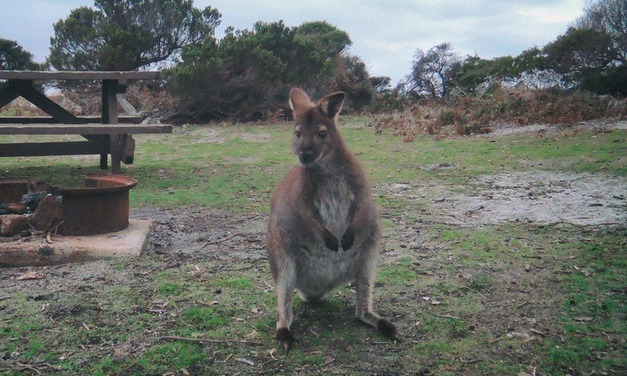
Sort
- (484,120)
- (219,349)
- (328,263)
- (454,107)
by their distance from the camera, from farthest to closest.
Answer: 1. (454,107)
2. (484,120)
3. (328,263)
4. (219,349)

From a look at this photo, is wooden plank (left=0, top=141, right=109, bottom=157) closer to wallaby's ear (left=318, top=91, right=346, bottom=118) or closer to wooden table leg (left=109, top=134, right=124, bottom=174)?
wooden table leg (left=109, top=134, right=124, bottom=174)

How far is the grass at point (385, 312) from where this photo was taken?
295 centimetres

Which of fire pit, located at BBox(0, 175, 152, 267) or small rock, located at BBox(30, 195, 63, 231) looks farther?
small rock, located at BBox(30, 195, 63, 231)

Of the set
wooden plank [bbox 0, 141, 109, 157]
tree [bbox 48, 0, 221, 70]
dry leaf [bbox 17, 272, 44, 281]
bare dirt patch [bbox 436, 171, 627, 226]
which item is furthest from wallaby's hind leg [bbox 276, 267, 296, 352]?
tree [bbox 48, 0, 221, 70]

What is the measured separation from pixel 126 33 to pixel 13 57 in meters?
4.11

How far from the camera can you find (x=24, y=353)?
2.97 meters

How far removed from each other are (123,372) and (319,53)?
1509 cm

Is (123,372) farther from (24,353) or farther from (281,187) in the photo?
(281,187)

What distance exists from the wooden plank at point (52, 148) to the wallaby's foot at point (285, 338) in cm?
→ 588

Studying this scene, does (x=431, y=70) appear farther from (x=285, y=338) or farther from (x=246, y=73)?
(x=285, y=338)

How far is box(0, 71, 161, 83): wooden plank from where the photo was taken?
25.8ft

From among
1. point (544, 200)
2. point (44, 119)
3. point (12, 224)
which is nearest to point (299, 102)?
point (12, 224)

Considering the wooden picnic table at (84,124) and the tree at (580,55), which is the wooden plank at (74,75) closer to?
the wooden picnic table at (84,124)

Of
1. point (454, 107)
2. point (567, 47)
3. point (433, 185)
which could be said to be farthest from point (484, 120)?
point (433, 185)
